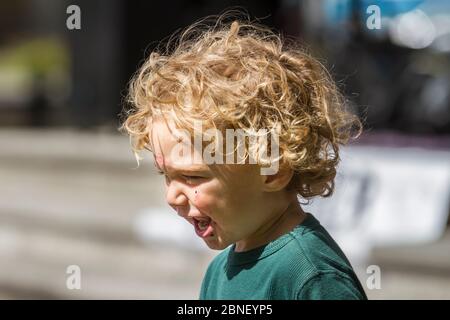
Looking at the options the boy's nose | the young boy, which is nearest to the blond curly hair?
the young boy

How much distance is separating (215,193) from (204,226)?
89 millimetres

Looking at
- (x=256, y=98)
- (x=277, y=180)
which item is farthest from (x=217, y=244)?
(x=256, y=98)

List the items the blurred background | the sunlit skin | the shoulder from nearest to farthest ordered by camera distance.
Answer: the shoulder, the sunlit skin, the blurred background

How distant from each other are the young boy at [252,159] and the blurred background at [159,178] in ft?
2.89

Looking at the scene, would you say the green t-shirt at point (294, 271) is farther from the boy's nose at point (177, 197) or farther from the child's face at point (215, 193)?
the boy's nose at point (177, 197)

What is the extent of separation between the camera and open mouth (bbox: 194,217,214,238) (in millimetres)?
1805

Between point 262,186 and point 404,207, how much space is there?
434cm


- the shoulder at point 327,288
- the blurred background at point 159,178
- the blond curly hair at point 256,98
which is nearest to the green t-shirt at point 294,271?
the shoulder at point 327,288

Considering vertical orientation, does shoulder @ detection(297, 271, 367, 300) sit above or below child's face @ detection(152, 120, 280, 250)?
below

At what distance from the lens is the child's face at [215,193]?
1762 mm

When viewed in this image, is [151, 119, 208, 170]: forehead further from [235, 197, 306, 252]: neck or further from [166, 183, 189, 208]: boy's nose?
[235, 197, 306, 252]: neck

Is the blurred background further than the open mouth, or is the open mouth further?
the blurred background

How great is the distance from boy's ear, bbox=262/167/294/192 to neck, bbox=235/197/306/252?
66 millimetres

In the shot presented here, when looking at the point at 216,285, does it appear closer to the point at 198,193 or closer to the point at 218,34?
the point at 198,193
